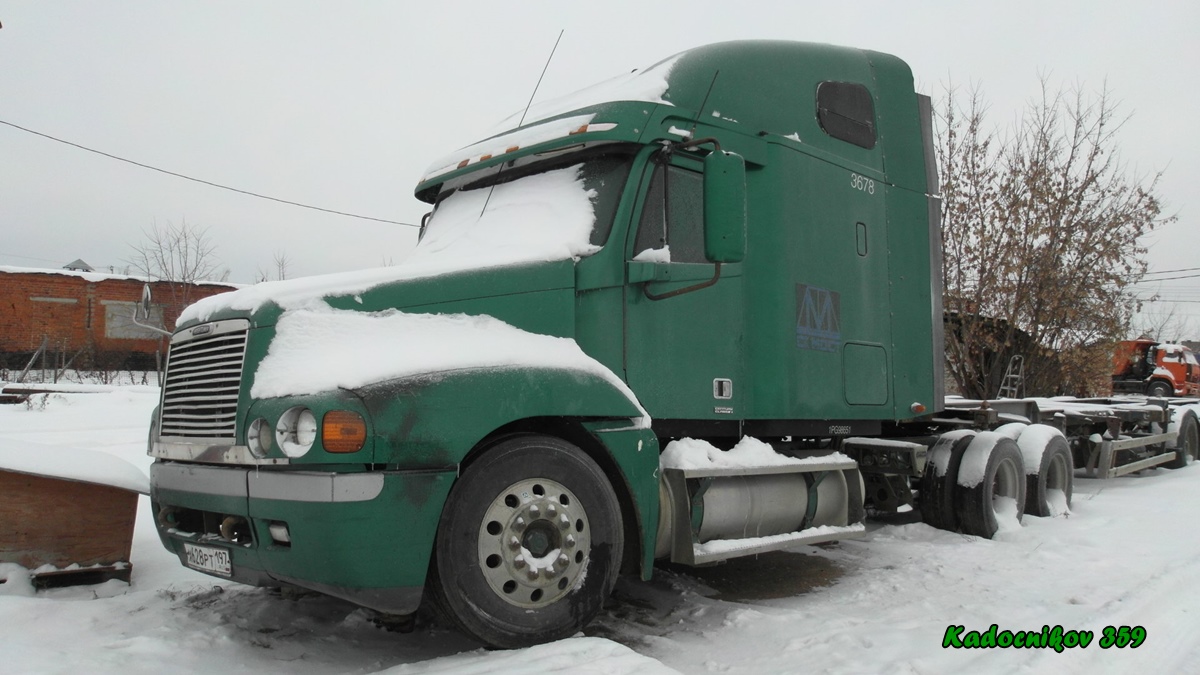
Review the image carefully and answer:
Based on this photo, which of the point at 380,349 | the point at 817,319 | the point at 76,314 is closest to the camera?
the point at 380,349

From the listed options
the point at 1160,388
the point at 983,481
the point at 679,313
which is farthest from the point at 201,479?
the point at 1160,388

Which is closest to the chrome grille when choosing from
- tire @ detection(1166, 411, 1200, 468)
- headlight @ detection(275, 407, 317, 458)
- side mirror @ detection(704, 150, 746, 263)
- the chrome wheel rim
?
headlight @ detection(275, 407, 317, 458)

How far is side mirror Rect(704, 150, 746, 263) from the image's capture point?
4.55 metres

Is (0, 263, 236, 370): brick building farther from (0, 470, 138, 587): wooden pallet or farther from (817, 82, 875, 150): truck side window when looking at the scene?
(817, 82, 875, 150): truck side window

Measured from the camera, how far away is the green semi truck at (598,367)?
368cm

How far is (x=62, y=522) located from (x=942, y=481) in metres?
6.57

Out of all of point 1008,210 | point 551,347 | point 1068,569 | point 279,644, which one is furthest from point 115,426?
point 1008,210

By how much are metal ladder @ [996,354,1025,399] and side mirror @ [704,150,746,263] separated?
12816 millimetres

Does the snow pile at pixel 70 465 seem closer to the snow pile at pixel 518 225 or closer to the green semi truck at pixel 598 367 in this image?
the green semi truck at pixel 598 367

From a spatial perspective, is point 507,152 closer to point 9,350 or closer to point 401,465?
point 401,465

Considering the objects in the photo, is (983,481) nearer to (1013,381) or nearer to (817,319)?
(817,319)

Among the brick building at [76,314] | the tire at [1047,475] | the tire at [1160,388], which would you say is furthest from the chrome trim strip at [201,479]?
the tire at [1160,388]

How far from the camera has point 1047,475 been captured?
8.41m

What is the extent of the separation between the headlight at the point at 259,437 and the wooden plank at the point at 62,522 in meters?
2.04
